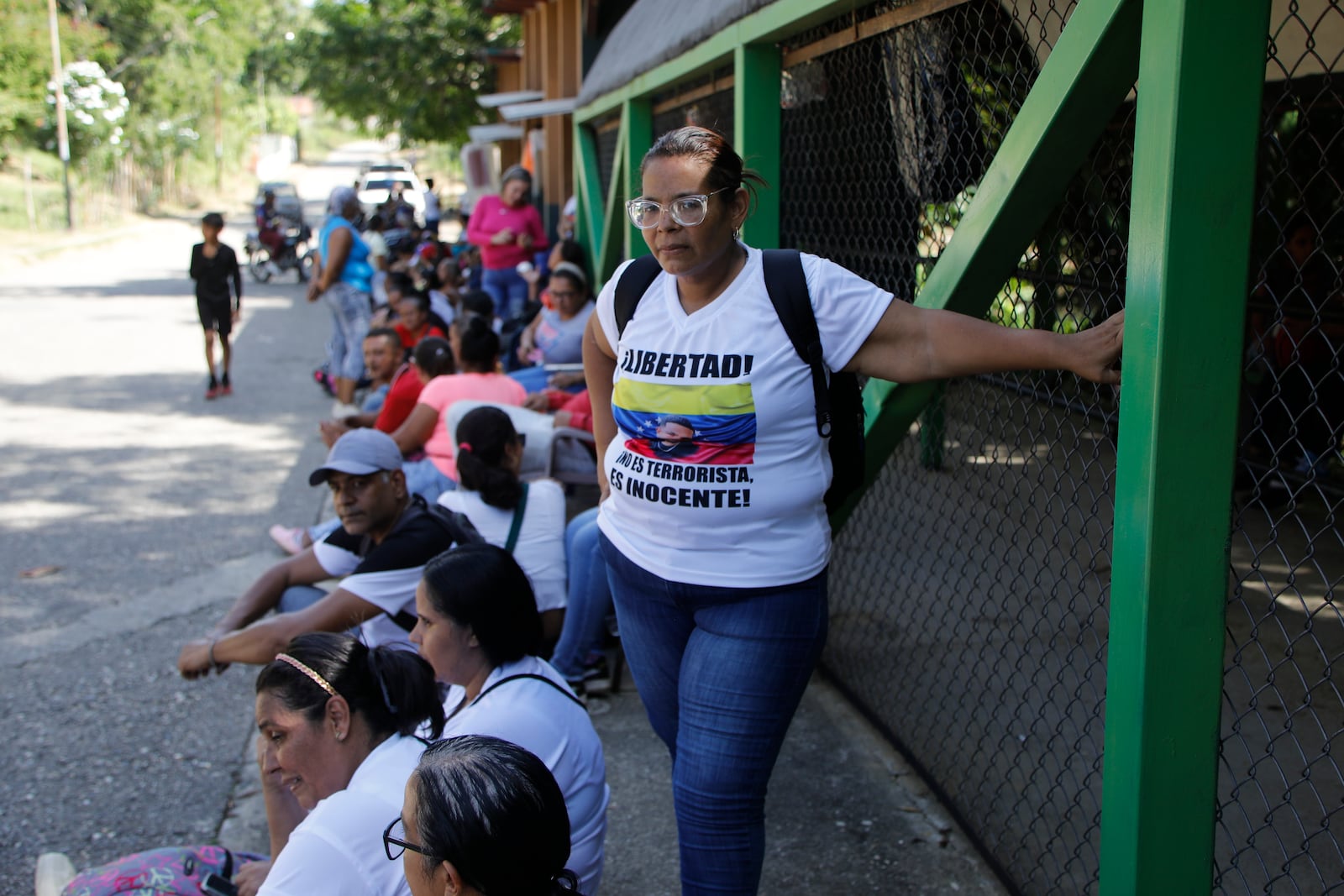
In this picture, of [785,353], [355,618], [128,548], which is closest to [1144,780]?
[785,353]

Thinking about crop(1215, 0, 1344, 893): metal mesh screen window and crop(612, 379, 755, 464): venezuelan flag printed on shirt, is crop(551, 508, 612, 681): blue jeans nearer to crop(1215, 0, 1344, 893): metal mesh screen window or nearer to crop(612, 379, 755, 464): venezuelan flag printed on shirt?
crop(612, 379, 755, 464): venezuelan flag printed on shirt

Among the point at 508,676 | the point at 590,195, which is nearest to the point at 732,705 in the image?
the point at 508,676

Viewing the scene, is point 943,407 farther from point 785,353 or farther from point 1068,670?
point 785,353

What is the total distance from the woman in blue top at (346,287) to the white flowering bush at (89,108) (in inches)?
1121

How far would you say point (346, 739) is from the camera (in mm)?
2520

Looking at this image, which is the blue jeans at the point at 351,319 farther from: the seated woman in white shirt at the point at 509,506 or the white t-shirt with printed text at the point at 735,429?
the white t-shirt with printed text at the point at 735,429

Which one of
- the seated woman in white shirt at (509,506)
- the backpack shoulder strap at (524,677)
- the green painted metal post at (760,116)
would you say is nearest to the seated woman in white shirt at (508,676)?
the backpack shoulder strap at (524,677)

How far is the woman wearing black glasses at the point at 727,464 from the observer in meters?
2.20

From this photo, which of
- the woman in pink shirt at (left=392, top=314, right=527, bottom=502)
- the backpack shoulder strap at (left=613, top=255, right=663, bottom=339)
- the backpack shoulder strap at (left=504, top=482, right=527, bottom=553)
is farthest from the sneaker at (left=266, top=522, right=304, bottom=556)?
the backpack shoulder strap at (left=613, top=255, right=663, bottom=339)

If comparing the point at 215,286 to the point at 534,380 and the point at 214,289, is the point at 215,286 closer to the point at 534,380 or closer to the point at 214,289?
the point at 214,289

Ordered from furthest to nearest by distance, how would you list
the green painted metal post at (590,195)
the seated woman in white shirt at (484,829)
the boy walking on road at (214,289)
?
the boy walking on road at (214,289) → the green painted metal post at (590,195) → the seated woman in white shirt at (484,829)

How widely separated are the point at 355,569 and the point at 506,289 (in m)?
7.28

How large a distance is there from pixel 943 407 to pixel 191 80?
43620 millimetres

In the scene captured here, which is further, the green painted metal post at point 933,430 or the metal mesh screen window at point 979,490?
the green painted metal post at point 933,430
